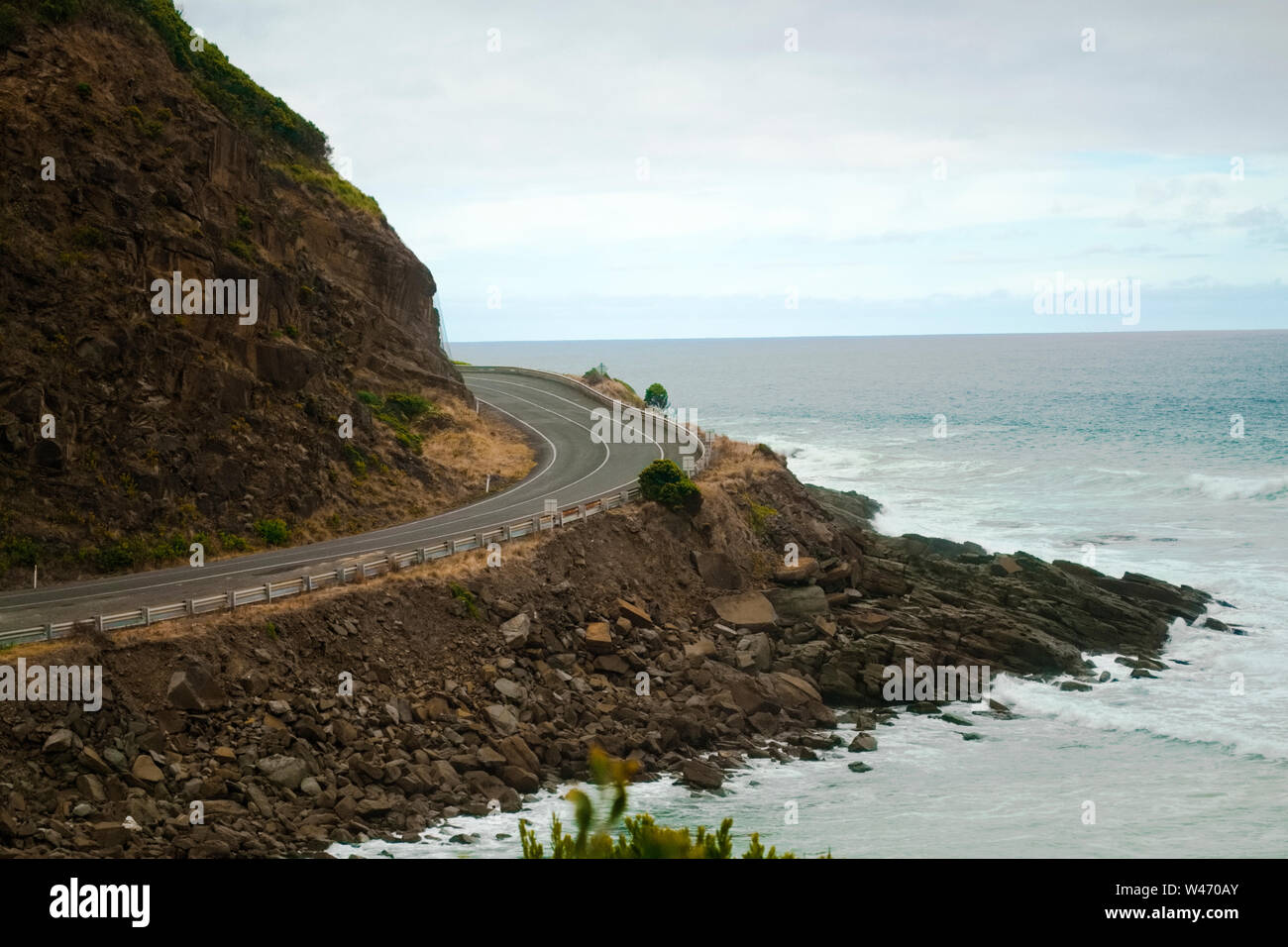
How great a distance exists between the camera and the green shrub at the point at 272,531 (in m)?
39.3

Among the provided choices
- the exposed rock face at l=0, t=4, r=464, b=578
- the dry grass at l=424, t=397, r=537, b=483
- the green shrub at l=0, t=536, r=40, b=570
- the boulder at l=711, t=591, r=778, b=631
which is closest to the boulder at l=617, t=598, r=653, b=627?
the boulder at l=711, t=591, r=778, b=631

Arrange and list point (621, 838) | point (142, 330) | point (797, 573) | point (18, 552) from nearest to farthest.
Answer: point (621, 838) < point (18, 552) < point (142, 330) < point (797, 573)

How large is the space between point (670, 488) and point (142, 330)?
19330 mm

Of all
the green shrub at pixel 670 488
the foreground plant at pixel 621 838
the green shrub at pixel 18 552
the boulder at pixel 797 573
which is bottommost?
the boulder at pixel 797 573

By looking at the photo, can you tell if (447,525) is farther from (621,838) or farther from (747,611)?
(621,838)

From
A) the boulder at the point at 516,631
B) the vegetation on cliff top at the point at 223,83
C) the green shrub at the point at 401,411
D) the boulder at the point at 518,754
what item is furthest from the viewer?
the green shrub at the point at 401,411

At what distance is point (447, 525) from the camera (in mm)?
42375

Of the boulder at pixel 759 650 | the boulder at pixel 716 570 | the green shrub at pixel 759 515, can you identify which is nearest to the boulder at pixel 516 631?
the boulder at pixel 759 650

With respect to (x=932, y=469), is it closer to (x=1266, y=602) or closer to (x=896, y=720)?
(x=1266, y=602)

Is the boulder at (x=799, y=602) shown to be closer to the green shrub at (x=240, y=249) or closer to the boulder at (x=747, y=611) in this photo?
the boulder at (x=747, y=611)

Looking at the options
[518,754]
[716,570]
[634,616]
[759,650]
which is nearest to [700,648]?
[759,650]

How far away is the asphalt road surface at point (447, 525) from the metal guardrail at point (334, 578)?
0.79 meters

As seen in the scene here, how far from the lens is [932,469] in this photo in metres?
95.3

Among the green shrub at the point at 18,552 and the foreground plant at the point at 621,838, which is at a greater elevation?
the green shrub at the point at 18,552
